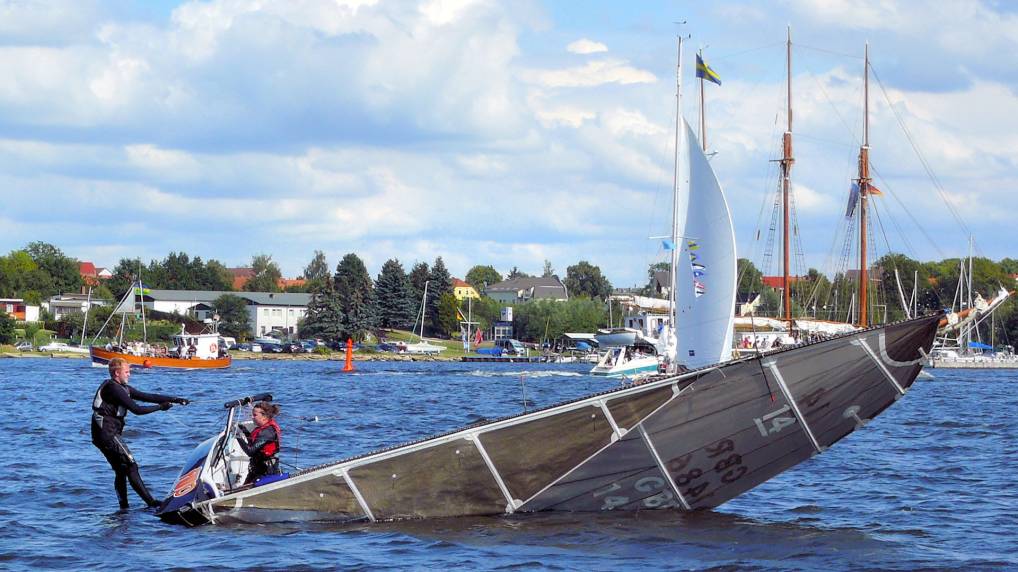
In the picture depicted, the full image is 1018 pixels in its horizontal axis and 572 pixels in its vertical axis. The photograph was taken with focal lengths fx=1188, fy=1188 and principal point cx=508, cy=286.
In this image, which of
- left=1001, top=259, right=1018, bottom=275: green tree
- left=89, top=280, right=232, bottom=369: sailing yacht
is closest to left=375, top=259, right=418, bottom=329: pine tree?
left=89, top=280, right=232, bottom=369: sailing yacht

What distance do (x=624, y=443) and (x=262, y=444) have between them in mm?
5157

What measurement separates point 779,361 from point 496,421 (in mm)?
4084

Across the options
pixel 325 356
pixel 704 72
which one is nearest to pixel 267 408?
pixel 704 72

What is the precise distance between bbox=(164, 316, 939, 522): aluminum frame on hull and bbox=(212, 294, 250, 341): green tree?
144 metres

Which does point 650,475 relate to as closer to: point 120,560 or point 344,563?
point 344,563

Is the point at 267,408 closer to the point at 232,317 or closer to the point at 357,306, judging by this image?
the point at 357,306

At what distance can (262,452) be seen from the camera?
55.4ft

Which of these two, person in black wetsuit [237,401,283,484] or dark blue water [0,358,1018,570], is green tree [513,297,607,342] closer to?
dark blue water [0,358,1018,570]

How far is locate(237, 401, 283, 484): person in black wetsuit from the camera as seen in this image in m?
16.9

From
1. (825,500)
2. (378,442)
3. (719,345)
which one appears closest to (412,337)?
(719,345)

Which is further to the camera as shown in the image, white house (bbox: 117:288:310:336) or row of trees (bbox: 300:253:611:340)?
white house (bbox: 117:288:310:336)

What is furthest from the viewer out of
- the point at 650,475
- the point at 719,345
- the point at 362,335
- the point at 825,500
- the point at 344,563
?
the point at 362,335

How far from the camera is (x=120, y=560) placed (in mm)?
14781

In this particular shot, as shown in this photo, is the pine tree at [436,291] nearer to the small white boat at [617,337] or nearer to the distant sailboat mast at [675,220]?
the small white boat at [617,337]
